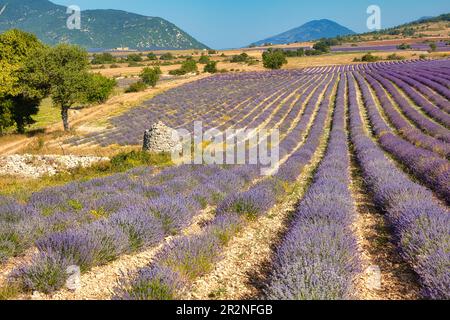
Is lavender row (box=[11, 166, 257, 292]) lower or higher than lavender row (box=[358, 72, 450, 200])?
higher

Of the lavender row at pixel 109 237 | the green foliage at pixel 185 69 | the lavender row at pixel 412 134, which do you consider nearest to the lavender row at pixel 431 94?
the lavender row at pixel 412 134

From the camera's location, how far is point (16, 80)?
25453 mm

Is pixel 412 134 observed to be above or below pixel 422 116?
below

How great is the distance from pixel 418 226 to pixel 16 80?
91.7ft

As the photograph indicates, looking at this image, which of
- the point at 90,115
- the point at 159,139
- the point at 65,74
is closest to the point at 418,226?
the point at 159,139

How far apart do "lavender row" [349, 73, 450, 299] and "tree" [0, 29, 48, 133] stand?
2509cm

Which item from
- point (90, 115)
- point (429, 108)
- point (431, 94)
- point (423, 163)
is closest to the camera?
point (423, 163)

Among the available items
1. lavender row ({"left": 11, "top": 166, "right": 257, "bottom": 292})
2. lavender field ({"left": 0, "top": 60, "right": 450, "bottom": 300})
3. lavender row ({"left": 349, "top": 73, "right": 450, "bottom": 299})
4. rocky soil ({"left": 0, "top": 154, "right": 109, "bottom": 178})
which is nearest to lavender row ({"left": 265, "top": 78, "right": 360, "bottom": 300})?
lavender field ({"left": 0, "top": 60, "right": 450, "bottom": 300})

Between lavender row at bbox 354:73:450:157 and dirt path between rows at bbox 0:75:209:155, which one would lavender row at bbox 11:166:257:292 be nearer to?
lavender row at bbox 354:73:450:157

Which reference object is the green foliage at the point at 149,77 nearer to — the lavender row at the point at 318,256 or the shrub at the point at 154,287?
the lavender row at the point at 318,256

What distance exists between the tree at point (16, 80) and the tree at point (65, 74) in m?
0.92

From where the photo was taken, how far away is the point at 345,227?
5.49 metres

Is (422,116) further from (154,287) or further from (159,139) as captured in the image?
(154,287)

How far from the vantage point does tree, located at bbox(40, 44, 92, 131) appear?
25.7 metres
